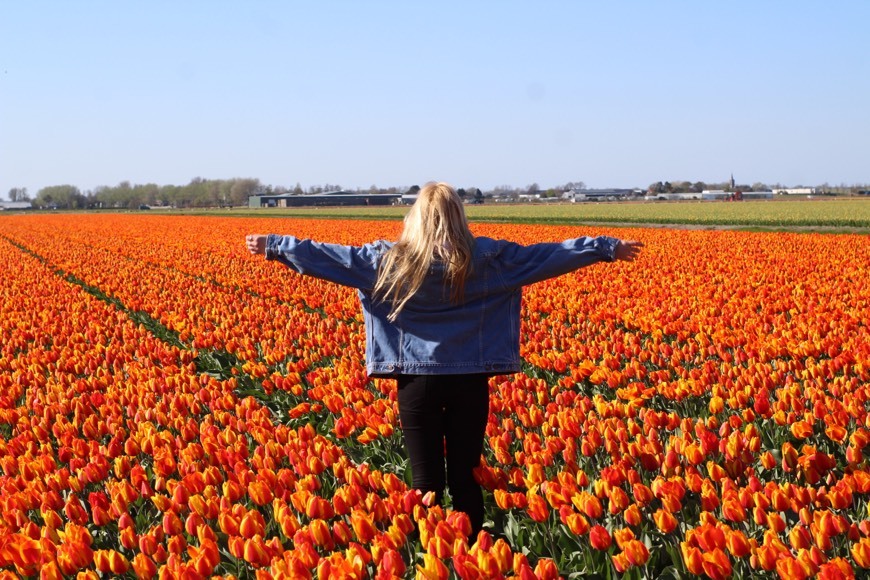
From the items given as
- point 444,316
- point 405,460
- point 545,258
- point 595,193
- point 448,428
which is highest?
point 595,193

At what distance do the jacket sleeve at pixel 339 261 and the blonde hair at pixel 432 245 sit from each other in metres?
0.17

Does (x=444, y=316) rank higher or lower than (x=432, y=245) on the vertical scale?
lower

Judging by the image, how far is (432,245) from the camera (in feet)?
12.0

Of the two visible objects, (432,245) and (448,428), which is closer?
(432,245)

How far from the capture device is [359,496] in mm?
3951

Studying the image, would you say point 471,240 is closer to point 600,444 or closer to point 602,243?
point 602,243

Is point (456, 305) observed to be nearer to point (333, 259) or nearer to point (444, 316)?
point (444, 316)

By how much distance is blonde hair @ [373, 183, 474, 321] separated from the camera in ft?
12.0

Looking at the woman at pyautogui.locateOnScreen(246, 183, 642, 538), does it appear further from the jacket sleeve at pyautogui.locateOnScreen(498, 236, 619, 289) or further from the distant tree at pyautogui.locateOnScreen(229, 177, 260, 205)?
the distant tree at pyautogui.locateOnScreen(229, 177, 260, 205)

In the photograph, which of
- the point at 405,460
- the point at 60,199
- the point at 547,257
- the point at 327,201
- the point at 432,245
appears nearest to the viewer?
the point at 432,245

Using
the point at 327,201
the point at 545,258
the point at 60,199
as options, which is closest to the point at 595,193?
the point at 327,201

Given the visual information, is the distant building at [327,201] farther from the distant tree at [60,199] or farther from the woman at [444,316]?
the woman at [444,316]

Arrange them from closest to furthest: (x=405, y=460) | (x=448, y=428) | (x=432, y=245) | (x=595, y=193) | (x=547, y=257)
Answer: (x=432, y=245) → (x=547, y=257) → (x=448, y=428) → (x=405, y=460) → (x=595, y=193)

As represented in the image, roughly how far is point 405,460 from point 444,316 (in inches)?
61.8
